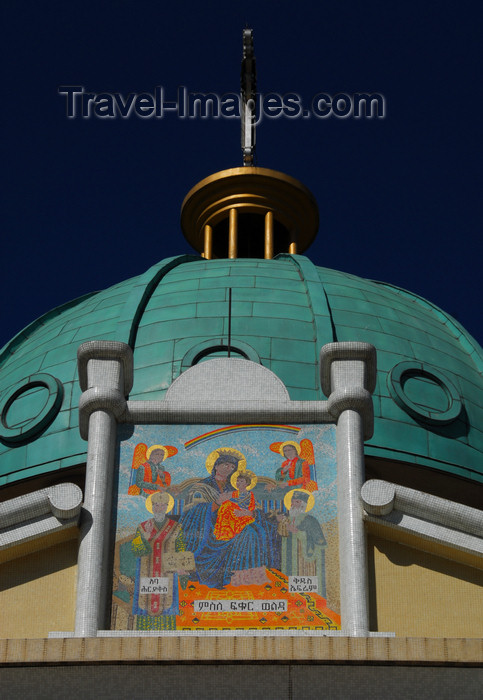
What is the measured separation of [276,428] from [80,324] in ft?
44.1

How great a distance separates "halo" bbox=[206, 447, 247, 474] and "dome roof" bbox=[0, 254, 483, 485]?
9.03 m

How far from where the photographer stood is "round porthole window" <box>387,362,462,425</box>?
79.3 ft

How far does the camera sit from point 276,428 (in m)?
14.4

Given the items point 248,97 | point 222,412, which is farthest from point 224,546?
point 248,97

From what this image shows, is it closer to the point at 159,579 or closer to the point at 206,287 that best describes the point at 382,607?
the point at 159,579

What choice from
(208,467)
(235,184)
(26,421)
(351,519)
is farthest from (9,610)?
(235,184)

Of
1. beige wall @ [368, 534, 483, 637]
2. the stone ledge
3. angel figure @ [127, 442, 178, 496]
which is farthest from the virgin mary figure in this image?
the stone ledge

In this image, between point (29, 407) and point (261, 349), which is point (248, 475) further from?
point (29, 407)

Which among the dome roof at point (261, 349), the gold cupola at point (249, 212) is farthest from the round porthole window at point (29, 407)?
the gold cupola at point (249, 212)

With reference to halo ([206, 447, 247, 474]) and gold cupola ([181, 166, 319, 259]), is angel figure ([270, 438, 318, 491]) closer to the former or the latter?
halo ([206, 447, 247, 474])

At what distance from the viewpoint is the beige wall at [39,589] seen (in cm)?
1331

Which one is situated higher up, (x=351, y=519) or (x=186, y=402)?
(x=186, y=402)

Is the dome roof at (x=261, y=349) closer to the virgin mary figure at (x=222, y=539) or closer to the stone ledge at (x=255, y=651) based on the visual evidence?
the virgin mary figure at (x=222, y=539)

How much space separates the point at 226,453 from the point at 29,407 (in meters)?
11.3
